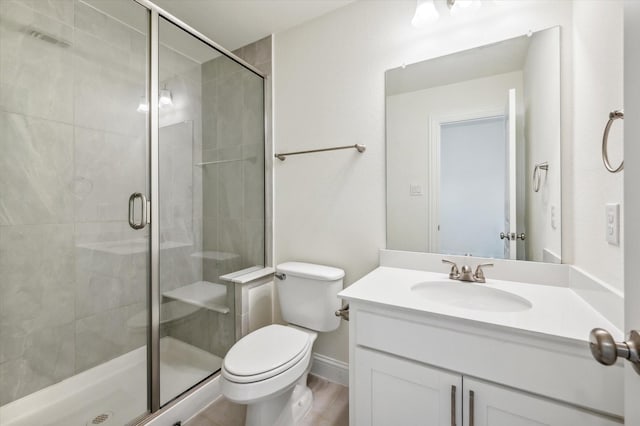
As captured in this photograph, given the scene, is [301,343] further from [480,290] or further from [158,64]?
[158,64]

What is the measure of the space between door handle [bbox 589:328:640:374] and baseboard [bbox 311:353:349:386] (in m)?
1.44

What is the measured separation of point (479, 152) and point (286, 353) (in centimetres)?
130

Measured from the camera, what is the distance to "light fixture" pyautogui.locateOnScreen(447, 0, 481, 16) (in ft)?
4.02

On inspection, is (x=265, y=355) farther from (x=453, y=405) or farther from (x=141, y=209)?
(x=141, y=209)

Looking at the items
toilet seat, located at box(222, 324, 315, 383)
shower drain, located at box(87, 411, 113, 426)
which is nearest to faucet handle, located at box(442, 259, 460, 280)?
toilet seat, located at box(222, 324, 315, 383)

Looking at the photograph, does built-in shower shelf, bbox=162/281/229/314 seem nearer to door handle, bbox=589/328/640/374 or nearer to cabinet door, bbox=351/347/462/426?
cabinet door, bbox=351/347/462/426

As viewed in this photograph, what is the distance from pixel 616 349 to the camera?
43cm

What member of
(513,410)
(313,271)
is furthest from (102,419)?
(513,410)

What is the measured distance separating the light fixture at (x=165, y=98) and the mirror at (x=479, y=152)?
117 centimetres

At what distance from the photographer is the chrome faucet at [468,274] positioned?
3.97ft

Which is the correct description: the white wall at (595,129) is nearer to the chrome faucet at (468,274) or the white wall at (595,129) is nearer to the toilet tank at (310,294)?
the chrome faucet at (468,274)

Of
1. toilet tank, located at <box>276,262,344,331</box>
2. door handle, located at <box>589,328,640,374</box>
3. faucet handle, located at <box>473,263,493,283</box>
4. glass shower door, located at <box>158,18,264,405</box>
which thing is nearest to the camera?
door handle, located at <box>589,328,640,374</box>

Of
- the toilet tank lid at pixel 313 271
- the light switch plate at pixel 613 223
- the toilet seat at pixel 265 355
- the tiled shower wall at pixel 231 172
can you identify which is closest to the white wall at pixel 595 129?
the light switch plate at pixel 613 223

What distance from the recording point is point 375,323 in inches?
40.2
